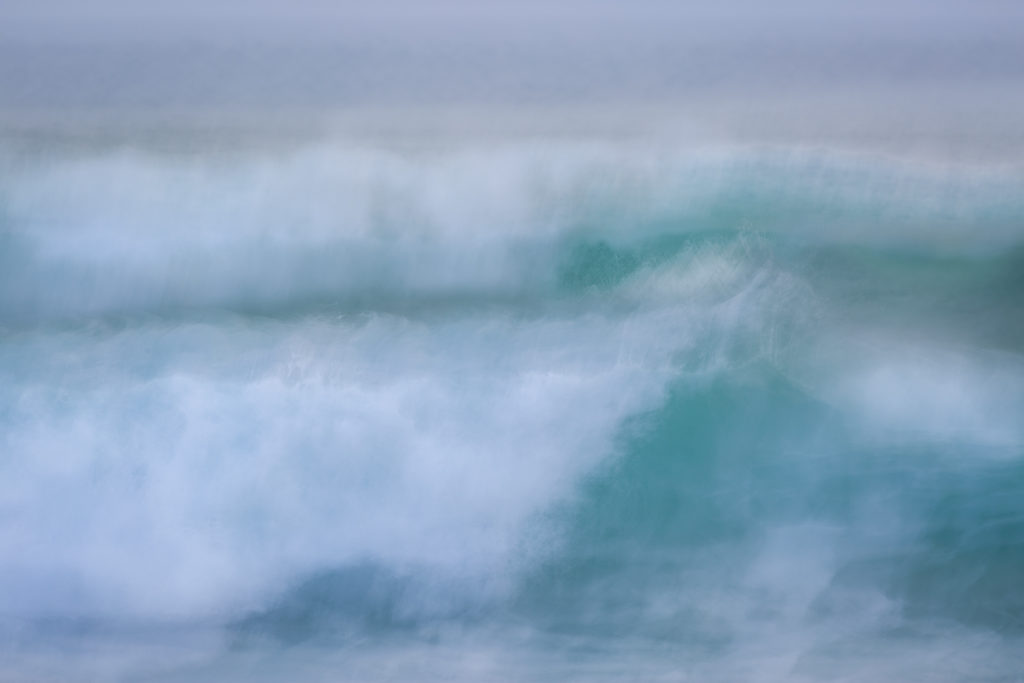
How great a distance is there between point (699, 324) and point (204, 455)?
569mm

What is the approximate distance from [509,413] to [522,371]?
0.16ft

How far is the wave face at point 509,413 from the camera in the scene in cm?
101

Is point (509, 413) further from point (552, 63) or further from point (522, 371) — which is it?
point (552, 63)

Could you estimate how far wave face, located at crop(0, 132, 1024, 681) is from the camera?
1009 millimetres

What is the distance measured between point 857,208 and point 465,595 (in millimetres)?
619

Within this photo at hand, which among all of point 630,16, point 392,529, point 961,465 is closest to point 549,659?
point 392,529

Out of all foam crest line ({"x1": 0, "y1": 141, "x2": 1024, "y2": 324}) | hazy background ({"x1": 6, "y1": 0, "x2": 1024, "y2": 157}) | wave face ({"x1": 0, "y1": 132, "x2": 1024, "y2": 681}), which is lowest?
wave face ({"x1": 0, "y1": 132, "x2": 1024, "y2": 681})

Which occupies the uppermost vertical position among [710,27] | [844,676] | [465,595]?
[710,27]

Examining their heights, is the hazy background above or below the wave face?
above

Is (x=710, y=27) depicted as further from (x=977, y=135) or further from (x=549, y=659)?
(x=549, y=659)

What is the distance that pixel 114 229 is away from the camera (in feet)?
3.43

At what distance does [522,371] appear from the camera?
1.02 m

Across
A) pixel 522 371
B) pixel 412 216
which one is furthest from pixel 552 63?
pixel 522 371

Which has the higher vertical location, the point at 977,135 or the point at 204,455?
the point at 977,135
